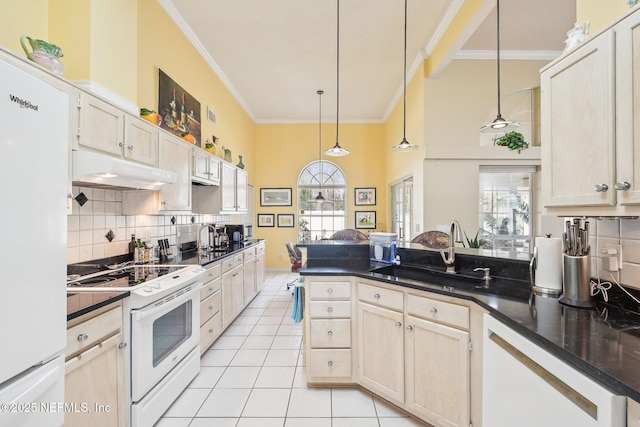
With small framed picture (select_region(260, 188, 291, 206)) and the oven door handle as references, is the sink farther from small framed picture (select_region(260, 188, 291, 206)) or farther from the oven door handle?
small framed picture (select_region(260, 188, 291, 206))

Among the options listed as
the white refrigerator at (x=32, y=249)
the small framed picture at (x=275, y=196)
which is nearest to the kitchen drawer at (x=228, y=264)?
the white refrigerator at (x=32, y=249)

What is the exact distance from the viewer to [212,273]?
284 centimetres

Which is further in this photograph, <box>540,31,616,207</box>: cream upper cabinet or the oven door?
the oven door

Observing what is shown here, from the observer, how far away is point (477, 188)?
13.1ft

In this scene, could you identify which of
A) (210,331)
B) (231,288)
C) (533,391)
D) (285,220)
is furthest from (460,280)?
(285,220)

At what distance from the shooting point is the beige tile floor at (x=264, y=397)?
6.22 ft

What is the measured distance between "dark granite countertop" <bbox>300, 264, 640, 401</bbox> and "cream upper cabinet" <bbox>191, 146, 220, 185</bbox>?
2479mm

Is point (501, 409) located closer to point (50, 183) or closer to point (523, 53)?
point (50, 183)

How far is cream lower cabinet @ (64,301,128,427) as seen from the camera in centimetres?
132

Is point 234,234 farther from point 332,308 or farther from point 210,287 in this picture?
point 332,308

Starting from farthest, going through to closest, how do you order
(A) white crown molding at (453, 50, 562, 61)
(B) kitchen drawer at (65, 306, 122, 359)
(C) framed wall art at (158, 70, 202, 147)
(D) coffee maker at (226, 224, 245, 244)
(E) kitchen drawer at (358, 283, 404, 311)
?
(D) coffee maker at (226, 224, 245, 244) < (A) white crown molding at (453, 50, 562, 61) < (C) framed wall art at (158, 70, 202, 147) < (E) kitchen drawer at (358, 283, 404, 311) < (B) kitchen drawer at (65, 306, 122, 359)

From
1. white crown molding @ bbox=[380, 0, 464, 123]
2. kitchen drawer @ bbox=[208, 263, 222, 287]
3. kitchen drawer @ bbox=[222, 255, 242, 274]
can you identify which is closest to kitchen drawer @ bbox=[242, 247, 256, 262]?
kitchen drawer @ bbox=[222, 255, 242, 274]

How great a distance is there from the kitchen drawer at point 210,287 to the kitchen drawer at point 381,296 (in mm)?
1525

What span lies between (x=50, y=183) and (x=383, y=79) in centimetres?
487
